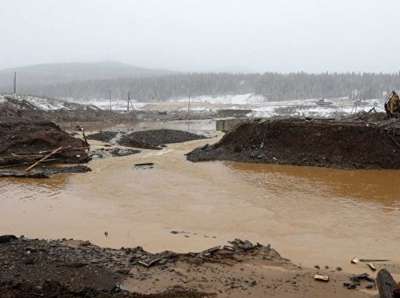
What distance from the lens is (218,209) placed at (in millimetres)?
11750

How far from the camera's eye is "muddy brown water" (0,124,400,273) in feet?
29.6

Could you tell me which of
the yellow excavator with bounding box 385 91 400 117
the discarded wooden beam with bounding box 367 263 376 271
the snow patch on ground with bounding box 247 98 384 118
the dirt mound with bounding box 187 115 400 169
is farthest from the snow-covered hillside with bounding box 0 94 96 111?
the discarded wooden beam with bounding box 367 263 376 271

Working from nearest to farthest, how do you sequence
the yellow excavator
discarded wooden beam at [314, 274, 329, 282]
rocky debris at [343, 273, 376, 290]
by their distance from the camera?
rocky debris at [343, 273, 376, 290] < discarded wooden beam at [314, 274, 329, 282] < the yellow excavator

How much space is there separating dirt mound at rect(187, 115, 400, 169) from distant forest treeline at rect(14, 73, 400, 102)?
114 m

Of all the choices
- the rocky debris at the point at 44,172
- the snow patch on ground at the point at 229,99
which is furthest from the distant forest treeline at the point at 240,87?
the rocky debris at the point at 44,172

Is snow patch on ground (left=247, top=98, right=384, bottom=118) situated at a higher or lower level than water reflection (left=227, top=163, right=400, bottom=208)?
higher

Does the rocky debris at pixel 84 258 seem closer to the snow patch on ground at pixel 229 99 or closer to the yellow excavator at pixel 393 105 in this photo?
the yellow excavator at pixel 393 105

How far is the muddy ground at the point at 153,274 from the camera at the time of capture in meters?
5.88

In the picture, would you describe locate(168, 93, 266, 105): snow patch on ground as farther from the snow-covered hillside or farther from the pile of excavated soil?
the pile of excavated soil

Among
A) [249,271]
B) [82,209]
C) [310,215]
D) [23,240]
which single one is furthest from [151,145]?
[249,271]

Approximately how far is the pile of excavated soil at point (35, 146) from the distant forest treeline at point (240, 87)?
378 ft

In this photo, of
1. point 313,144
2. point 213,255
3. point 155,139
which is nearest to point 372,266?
point 213,255

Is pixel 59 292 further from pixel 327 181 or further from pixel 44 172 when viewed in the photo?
pixel 327 181

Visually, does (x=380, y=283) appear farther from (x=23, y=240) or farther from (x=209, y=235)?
(x=23, y=240)
